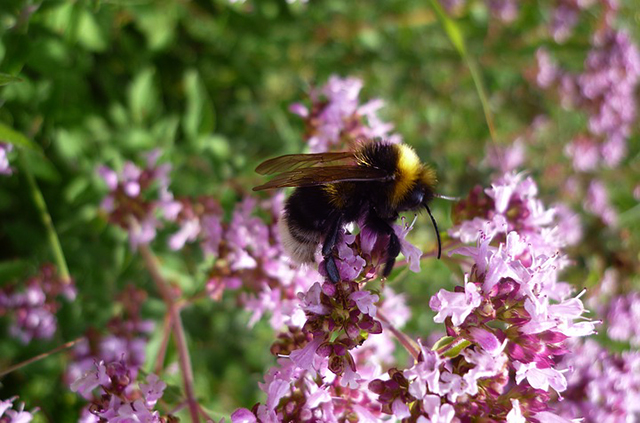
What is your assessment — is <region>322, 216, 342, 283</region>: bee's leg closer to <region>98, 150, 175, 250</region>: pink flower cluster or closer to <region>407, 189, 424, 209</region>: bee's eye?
<region>407, 189, 424, 209</region>: bee's eye

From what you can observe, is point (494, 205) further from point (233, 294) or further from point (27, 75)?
point (27, 75)

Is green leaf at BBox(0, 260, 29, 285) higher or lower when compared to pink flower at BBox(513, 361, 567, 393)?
lower

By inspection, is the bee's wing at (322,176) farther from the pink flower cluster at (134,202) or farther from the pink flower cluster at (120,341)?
the pink flower cluster at (120,341)

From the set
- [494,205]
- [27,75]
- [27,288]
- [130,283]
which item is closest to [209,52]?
[27,75]

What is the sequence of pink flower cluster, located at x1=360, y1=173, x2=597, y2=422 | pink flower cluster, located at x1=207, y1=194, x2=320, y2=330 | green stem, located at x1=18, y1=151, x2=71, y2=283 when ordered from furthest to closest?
green stem, located at x1=18, y1=151, x2=71, y2=283
pink flower cluster, located at x1=207, y1=194, x2=320, y2=330
pink flower cluster, located at x1=360, y1=173, x2=597, y2=422

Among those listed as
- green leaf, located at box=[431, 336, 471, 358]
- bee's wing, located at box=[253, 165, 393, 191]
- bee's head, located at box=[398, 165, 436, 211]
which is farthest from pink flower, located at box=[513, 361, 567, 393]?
bee's wing, located at box=[253, 165, 393, 191]

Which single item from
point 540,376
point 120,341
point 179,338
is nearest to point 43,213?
point 120,341

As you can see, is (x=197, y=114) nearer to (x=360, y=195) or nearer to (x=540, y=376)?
(x=360, y=195)
